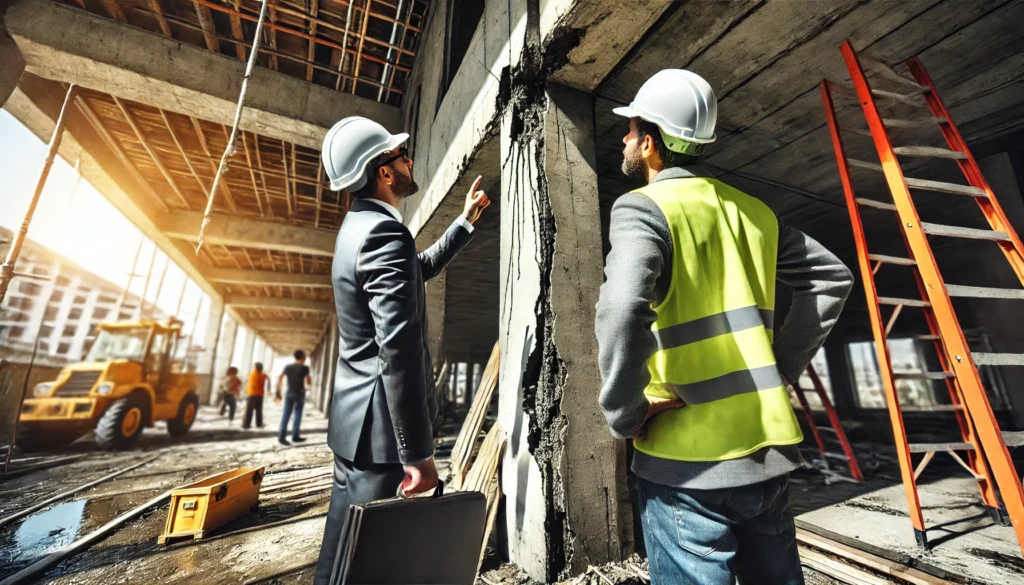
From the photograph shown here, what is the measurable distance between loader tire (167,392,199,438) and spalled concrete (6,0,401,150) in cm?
749

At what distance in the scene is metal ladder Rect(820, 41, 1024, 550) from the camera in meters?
2.03

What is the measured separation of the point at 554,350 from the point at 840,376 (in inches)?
678

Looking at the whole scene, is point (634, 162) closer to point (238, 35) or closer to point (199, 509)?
point (199, 509)

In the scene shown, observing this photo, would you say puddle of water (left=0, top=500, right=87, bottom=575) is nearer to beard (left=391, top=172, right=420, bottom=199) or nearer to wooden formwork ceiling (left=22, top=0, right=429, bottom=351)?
beard (left=391, top=172, right=420, bottom=199)

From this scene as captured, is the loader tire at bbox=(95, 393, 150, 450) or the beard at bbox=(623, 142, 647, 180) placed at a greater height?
the beard at bbox=(623, 142, 647, 180)

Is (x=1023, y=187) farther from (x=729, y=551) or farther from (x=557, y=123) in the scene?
(x=729, y=551)

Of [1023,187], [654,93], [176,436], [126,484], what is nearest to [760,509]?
[654,93]

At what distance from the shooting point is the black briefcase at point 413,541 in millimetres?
1145

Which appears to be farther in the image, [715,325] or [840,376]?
[840,376]

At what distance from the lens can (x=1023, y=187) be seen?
13.7 feet

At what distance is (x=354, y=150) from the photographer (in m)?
1.84

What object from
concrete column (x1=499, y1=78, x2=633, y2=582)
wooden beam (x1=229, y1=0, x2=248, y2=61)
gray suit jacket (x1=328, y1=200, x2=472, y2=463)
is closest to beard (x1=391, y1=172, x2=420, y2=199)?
gray suit jacket (x1=328, y1=200, x2=472, y2=463)

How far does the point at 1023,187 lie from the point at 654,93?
19.2 ft

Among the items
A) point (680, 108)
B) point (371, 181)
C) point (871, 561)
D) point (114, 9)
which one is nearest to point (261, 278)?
point (114, 9)
